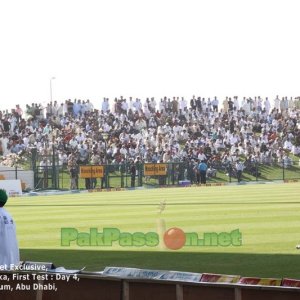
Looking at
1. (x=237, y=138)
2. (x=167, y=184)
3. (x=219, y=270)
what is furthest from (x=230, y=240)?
(x=237, y=138)

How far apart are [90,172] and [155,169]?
16.7 feet

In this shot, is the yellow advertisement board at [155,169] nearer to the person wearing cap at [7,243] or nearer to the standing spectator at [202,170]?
the standing spectator at [202,170]

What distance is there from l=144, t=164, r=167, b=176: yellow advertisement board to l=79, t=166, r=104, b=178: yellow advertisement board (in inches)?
140

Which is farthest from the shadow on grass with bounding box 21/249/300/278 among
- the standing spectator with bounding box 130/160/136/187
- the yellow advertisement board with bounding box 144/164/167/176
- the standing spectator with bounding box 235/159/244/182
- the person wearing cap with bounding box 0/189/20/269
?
the standing spectator with bounding box 235/159/244/182

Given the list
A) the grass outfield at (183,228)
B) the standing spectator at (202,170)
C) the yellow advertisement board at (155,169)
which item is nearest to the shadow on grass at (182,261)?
the grass outfield at (183,228)

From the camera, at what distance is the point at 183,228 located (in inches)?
1045

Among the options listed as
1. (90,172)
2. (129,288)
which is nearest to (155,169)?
(90,172)

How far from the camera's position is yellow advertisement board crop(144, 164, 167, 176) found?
64125 millimetres

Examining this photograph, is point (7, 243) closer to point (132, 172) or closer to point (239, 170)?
point (132, 172)

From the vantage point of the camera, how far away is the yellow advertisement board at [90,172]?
61031 mm

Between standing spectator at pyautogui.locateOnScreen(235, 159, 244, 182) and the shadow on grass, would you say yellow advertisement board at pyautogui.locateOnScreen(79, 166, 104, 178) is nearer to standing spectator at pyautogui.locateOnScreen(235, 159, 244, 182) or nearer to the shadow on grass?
standing spectator at pyautogui.locateOnScreen(235, 159, 244, 182)

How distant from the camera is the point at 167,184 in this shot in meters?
65.2

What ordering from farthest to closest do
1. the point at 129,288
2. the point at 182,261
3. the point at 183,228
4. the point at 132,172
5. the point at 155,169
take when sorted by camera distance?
the point at 155,169, the point at 132,172, the point at 183,228, the point at 182,261, the point at 129,288

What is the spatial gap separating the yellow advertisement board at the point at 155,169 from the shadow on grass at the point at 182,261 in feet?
137
